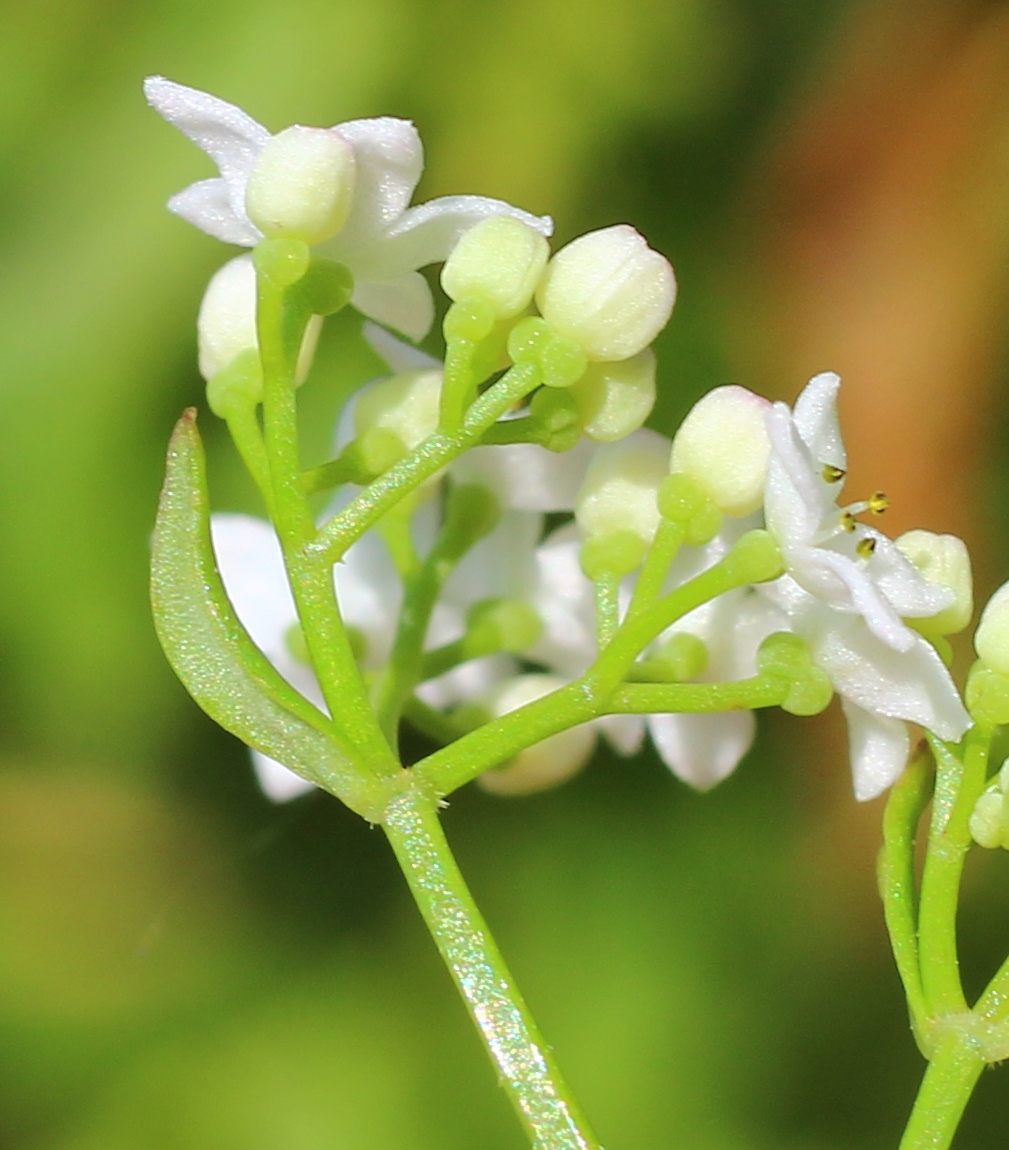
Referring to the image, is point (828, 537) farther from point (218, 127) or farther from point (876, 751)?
point (218, 127)

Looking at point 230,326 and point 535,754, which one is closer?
point 230,326

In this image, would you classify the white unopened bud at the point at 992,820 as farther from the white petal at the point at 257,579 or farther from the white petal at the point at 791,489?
the white petal at the point at 257,579

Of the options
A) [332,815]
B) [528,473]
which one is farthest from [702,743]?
[332,815]

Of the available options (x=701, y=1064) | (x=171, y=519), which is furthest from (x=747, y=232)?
(x=171, y=519)

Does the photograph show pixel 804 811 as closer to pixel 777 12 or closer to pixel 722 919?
pixel 722 919

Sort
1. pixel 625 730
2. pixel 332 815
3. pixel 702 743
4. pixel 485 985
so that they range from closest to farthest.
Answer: pixel 485 985
pixel 702 743
pixel 625 730
pixel 332 815

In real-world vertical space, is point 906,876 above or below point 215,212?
below
